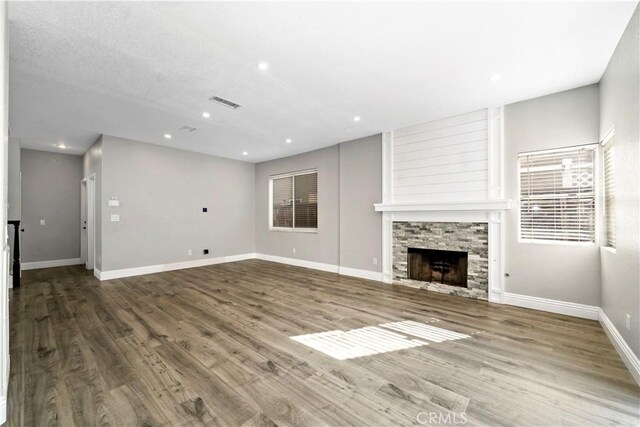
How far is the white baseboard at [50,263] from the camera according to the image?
641 cm

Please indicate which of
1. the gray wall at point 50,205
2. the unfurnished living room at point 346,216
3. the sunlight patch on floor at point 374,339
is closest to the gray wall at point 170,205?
the unfurnished living room at point 346,216

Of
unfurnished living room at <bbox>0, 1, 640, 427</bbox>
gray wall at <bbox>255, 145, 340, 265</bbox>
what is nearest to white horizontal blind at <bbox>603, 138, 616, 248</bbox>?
unfurnished living room at <bbox>0, 1, 640, 427</bbox>

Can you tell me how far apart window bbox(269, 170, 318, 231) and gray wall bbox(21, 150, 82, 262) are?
16.2 ft

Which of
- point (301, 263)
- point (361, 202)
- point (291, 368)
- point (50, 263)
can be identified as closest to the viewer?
point (291, 368)

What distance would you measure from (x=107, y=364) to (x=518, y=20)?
447 centimetres

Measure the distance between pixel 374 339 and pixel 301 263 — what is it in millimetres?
4102

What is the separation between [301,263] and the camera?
6.82 m

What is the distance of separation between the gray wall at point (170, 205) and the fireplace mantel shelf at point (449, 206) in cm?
418

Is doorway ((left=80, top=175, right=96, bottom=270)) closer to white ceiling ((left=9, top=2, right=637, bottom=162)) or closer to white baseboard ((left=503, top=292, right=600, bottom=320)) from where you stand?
white ceiling ((left=9, top=2, right=637, bottom=162))

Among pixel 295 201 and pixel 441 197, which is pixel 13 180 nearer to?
pixel 295 201

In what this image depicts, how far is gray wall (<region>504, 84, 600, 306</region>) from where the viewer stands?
11.0 feet

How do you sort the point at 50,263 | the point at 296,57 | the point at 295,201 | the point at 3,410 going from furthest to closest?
the point at 295,201 < the point at 50,263 < the point at 296,57 < the point at 3,410

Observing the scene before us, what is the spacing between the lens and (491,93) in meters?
3.61

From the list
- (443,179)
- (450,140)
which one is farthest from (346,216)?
(450,140)
